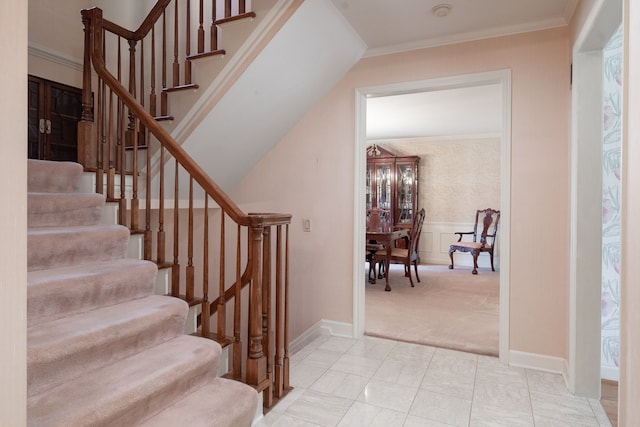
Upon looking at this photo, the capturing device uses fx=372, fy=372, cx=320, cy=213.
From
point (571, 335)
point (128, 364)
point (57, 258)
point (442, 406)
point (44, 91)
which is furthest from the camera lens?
point (44, 91)

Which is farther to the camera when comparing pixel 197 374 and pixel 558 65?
pixel 558 65

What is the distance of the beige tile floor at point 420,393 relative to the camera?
2.00m

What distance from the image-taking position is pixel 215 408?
165 cm

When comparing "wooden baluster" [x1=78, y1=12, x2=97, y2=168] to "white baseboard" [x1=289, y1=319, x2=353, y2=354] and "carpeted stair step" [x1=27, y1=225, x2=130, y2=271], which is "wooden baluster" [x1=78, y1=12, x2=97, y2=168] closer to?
"carpeted stair step" [x1=27, y1=225, x2=130, y2=271]

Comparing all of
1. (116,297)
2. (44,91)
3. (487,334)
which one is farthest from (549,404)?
(44,91)

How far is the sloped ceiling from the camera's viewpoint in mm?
2479

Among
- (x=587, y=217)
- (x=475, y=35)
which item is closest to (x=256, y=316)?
(x=587, y=217)

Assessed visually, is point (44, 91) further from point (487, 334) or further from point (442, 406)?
point (487, 334)

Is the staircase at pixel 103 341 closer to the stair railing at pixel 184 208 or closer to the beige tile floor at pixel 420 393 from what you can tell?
the stair railing at pixel 184 208

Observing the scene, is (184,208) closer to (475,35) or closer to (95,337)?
(95,337)

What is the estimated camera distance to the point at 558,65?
8.42 ft

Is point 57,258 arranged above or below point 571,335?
above

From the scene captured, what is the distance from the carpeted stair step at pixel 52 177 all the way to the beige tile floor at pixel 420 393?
1901 millimetres
